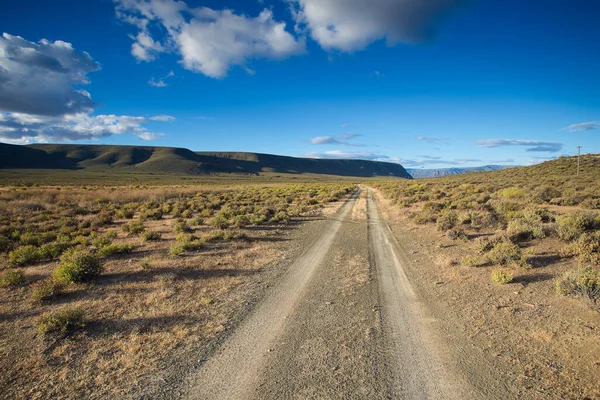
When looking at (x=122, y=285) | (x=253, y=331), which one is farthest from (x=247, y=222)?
(x=253, y=331)

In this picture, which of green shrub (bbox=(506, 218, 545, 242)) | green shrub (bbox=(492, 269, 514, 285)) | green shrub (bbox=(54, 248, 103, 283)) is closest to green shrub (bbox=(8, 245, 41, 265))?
green shrub (bbox=(54, 248, 103, 283))

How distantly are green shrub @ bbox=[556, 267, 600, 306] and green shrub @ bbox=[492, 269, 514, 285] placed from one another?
3.39ft

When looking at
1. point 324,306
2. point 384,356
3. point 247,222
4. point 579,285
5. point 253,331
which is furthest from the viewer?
point 247,222

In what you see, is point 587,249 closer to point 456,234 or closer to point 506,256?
point 506,256

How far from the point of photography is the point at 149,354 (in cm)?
538

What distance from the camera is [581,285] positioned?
21.9ft

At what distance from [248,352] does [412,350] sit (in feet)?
10.3

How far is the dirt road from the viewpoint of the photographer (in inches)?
174

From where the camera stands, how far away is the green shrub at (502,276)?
802 cm

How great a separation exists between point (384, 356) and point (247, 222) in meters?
14.6

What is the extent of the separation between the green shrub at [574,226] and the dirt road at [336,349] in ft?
22.7

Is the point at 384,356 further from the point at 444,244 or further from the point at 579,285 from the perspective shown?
the point at 444,244

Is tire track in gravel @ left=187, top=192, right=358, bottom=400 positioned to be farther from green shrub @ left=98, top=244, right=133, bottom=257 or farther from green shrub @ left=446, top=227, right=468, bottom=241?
green shrub @ left=446, top=227, right=468, bottom=241

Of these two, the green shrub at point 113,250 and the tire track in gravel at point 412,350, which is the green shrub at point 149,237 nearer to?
the green shrub at point 113,250
